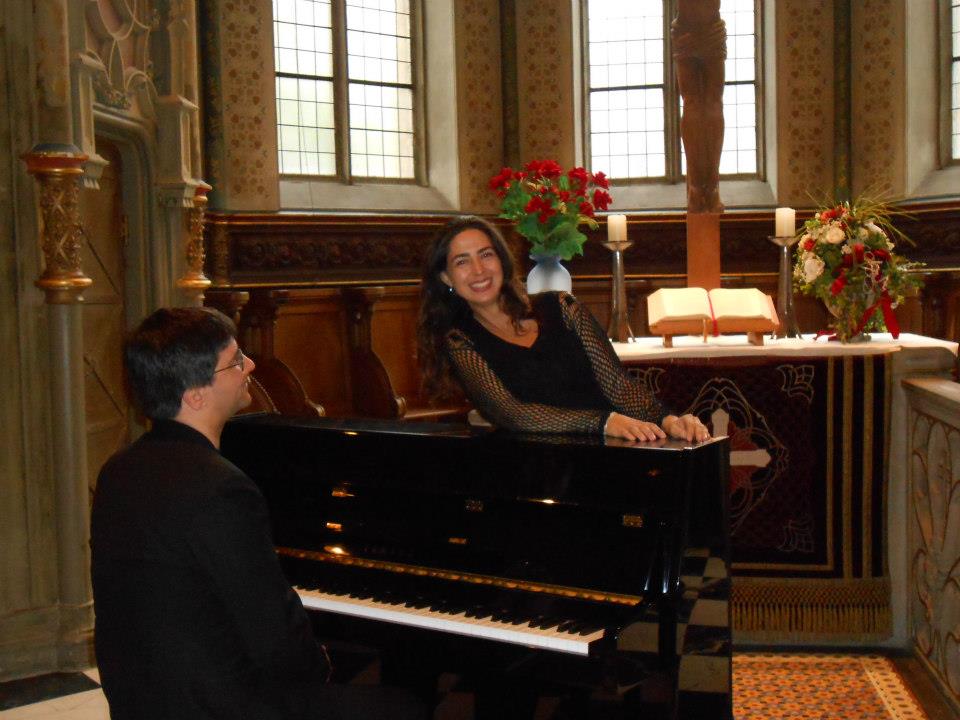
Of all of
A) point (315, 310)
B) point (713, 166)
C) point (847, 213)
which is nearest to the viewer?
point (847, 213)

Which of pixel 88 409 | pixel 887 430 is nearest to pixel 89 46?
pixel 88 409

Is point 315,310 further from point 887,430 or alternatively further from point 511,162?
point 887,430

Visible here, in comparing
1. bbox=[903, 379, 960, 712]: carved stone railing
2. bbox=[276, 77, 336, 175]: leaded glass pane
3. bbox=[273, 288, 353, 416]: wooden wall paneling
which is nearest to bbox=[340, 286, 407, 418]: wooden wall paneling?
bbox=[273, 288, 353, 416]: wooden wall paneling

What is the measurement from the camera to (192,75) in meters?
5.34

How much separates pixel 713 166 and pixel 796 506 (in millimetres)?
2338

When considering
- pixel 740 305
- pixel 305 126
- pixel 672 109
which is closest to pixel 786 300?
pixel 740 305

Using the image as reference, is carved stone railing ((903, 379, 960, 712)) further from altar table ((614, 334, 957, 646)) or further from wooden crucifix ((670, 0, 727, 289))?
wooden crucifix ((670, 0, 727, 289))

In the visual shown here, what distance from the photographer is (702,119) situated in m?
5.93

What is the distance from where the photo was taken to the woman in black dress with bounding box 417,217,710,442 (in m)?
2.84

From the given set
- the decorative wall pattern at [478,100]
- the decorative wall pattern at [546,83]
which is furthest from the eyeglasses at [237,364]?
the decorative wall pattern at [546,83]

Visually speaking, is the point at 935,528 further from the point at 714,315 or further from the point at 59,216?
the point at 59,216

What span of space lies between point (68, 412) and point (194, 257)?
1.31 meters

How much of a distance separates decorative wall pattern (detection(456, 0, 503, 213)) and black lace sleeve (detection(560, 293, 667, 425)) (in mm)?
5538

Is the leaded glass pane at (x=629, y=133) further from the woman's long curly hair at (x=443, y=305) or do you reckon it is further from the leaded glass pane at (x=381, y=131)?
the woman's long curly hair at (x=443, y=305)
